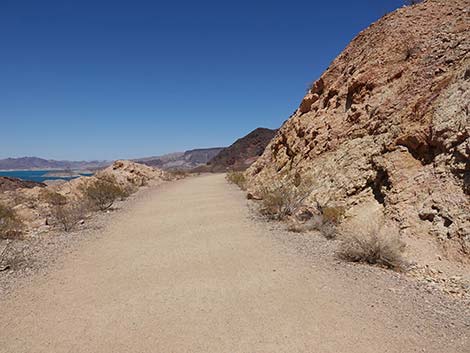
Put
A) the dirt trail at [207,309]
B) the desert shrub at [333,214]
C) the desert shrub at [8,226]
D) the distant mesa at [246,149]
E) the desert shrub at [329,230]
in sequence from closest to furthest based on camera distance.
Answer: the dirt trail at [207,309]
the desert shrub at [329,230]
the desert shrub at [333,214]
the desert shrub at [8,226]
the distant mesa at [246,149]

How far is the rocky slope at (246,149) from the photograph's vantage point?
245 ft

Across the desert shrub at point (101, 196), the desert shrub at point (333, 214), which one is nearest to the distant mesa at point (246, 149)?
the desert shrub at point (101, 196)

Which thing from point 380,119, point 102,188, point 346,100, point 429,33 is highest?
point 429,33

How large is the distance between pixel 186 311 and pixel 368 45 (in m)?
12.4

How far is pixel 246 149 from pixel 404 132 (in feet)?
234

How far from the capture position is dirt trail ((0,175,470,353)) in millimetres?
3807

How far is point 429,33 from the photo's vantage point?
10.7 m

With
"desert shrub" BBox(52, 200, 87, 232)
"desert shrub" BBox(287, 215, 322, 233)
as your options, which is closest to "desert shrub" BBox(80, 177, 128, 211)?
"desert shrub" BBox(52, 200, 87, 232)

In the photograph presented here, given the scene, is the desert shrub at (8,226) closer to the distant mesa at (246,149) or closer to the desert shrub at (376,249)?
the desert shrub at (376,249)

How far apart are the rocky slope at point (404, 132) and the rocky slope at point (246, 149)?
2338 inches

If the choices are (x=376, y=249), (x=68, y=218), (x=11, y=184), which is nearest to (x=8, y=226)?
(x=68, y=218)

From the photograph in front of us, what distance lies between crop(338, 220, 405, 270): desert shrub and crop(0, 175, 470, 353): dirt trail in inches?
30.0

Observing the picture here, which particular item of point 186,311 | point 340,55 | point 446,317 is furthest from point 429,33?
point 186,311

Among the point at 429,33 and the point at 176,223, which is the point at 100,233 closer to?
the point at 176,223
